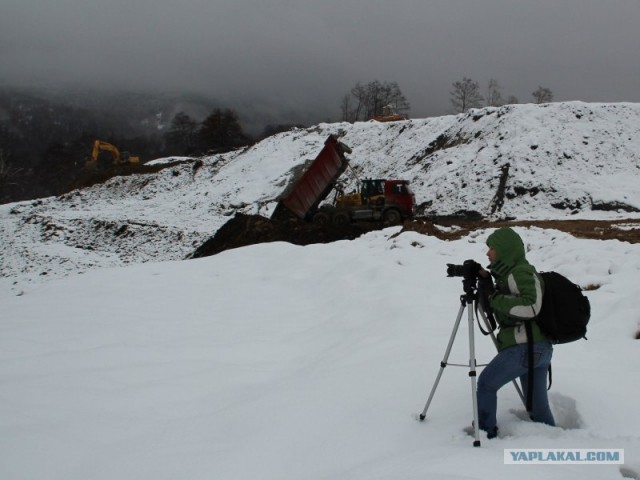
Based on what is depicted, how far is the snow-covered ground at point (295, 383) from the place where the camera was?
12.8ft

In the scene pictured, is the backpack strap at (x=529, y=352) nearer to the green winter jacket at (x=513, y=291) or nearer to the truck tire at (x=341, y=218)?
the green winter jacket at (x=513, y=291)

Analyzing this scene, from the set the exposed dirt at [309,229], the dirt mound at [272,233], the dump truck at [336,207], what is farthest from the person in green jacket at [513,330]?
the dump truck at [336,207]

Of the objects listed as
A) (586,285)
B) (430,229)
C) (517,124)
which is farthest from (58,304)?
(517,124)

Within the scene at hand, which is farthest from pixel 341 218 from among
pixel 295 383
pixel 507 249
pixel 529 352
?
pixel 529 352

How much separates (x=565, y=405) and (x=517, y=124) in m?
26.4

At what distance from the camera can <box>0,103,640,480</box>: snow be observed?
3967 millimetres

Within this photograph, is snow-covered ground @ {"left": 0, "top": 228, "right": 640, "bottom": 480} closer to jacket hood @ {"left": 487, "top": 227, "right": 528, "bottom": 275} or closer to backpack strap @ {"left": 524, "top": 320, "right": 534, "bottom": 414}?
backpack strap @ {"left": 524, "top": 320, "right": 534, "bottom": 414}

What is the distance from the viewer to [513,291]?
367 centimetres

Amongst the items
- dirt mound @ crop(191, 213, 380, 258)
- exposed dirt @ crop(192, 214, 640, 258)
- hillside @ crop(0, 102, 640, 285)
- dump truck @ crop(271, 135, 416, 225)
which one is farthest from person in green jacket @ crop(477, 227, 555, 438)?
hillside @ crop(0, 102, 640, 285)

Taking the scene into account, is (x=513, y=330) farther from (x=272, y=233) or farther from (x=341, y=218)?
(x=341, y=218)

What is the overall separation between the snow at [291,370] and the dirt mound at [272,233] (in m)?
3.73

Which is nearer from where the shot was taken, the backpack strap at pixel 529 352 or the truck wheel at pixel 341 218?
the backpack strap at pixel 529 352

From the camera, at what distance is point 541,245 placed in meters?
11.1

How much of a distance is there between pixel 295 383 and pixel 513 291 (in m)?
3.32
